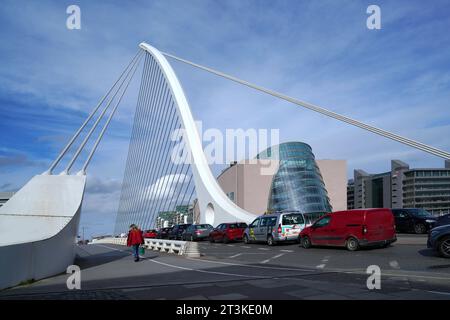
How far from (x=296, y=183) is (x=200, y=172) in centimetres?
3952

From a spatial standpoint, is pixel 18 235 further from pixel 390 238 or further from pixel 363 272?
pixel 390 238

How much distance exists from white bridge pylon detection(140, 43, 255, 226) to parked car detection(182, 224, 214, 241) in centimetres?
542

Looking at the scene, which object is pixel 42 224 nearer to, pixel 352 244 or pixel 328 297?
pixel 328 297

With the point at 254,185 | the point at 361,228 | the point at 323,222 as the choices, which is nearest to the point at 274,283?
the point at 361,228

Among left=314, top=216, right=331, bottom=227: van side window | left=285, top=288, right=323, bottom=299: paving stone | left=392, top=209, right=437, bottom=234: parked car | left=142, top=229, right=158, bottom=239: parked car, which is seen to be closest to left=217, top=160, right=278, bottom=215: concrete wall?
left=142, top=229, right=158, bottom=239: parked car

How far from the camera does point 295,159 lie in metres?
85.2

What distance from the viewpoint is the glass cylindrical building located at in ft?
263

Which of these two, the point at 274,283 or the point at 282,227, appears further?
the point at 282,227

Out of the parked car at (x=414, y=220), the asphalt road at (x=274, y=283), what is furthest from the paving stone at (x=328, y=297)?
the parked car at (x=414, y=220)

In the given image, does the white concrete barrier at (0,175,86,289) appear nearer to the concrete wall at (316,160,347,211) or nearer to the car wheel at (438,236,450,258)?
the car wheel at (438,236,450,258)

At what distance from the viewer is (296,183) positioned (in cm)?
8212

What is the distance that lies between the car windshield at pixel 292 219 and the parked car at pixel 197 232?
14.3 metres

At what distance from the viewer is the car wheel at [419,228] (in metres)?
25.1
